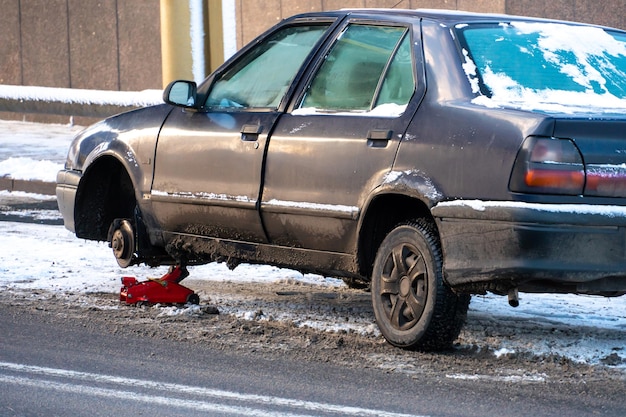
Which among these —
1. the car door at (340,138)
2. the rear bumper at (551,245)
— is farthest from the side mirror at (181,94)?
the rear bumper at (551,245)

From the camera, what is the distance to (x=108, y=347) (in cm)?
629

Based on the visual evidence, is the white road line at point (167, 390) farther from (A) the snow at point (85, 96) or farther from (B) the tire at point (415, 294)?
(A) the snow at point (85, 96)

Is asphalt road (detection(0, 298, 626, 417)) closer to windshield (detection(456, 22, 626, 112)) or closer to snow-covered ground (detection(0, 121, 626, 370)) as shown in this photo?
snow-covered ground (detection(0, 121, 626, 370))

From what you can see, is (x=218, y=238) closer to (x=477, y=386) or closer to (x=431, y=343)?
(x=431, y=343)

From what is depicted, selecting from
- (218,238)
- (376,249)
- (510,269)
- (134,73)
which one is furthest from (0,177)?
(510,269)

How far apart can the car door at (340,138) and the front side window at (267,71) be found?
0.66 feet

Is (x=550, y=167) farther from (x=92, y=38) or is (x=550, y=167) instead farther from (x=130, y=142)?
(x=92, y=38)

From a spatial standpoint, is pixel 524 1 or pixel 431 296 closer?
pixel 431 296

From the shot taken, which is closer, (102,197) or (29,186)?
(102,197)

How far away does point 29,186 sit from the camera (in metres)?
13.9

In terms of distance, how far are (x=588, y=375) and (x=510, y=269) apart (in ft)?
1.87

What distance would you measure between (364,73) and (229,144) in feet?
2.73

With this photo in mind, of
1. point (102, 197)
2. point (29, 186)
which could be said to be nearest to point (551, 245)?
point (102, 197)

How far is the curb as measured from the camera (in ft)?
45.1
